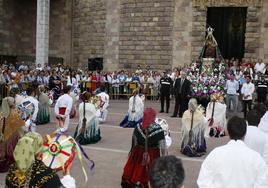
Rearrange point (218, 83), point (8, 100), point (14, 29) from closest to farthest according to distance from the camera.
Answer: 1. point (8, 100)
2. point (218, 83)
3. point (14, 29)

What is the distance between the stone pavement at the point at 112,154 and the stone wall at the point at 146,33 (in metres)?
10.9

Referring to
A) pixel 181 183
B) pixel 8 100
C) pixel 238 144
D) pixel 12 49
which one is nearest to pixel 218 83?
pixel 8 100

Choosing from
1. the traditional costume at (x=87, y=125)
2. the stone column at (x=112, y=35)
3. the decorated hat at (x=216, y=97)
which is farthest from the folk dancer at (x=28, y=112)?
the stone column at (x=112, y=35)

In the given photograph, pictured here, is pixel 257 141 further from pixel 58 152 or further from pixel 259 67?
pixel 259 67

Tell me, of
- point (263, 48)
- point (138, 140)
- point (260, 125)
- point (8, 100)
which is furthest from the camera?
point (263, 48)

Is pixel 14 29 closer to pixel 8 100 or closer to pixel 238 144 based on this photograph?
pixel 8 100

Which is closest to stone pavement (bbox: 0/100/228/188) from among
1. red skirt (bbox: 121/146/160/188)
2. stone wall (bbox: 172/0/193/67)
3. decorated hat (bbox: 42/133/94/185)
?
red skirt (bbox: 121/146/160/188)

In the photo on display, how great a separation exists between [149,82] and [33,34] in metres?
14.2

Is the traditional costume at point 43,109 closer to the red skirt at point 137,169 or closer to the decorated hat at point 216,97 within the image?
the decorated hat at point 216,97

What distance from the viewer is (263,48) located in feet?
80.8

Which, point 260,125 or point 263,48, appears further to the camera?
point 263,48

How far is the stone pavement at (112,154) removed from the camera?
8.16 meters

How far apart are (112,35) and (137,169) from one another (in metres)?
22.8

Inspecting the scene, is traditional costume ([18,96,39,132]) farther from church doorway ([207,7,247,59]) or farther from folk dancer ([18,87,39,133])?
church doorway ([207,7,247,59])
